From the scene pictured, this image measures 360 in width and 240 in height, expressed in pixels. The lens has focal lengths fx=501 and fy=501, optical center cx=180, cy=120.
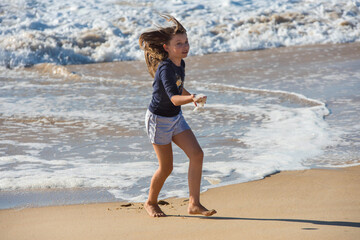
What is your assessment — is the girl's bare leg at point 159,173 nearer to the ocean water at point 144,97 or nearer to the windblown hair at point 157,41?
the ocean water at point 144,97

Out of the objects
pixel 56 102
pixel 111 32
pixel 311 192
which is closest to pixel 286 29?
pixel 111 32

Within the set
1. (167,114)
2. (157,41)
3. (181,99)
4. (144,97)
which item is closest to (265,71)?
(144,97)

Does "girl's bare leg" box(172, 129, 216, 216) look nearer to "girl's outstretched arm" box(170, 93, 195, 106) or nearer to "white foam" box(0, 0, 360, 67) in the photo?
"girl's outstretched arm" box(170, 93, 195, 106)

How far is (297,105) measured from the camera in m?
7.18

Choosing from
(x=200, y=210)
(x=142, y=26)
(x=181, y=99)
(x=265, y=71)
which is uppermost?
(x=181, y=99)

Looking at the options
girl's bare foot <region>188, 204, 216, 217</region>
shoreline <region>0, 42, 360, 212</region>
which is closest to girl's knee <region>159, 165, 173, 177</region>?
girl's bare foot <region>188, 204, 216, 217</region>

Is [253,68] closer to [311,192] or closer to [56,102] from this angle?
[56,102]

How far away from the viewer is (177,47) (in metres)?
3.36

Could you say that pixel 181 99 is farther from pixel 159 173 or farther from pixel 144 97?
pixel 144 97

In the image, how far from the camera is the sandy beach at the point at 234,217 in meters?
2.86

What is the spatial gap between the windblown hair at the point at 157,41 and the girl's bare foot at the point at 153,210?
917 mm

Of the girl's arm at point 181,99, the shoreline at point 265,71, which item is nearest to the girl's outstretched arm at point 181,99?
the girl's arm at point 181,99

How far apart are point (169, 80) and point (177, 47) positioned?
0.30m

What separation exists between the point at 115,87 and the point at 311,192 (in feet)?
19.6
